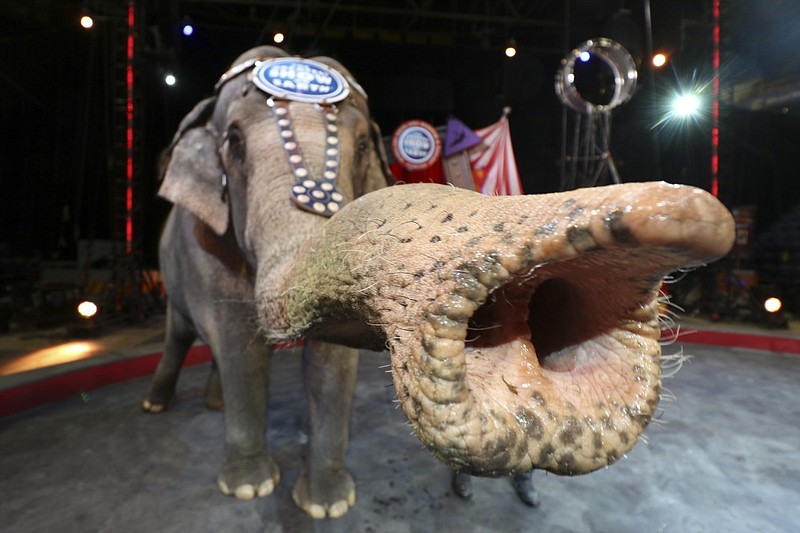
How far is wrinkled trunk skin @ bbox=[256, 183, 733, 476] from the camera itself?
18.5 inches

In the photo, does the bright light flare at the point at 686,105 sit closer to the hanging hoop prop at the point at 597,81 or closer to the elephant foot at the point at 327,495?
the hanging hoop prop at the point at 597,81

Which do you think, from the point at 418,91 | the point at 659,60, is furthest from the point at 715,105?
the point at 418,91

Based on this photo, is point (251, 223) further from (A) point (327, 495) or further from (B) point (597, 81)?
(B) point (597, 81)

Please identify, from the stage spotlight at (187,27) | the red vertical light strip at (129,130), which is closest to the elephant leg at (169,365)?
the red vertical light strip at (129,130)

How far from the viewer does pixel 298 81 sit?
1.53 m

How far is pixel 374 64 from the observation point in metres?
6.21

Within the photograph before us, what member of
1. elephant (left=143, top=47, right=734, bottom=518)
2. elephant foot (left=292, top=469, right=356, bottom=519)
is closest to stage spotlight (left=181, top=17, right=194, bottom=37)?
elephant (left=143, top=47, right=734, bottom=518)

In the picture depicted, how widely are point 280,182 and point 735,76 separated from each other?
618 centimetres

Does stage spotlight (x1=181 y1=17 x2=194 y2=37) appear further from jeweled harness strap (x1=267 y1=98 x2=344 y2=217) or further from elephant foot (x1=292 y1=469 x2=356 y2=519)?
elephant foot (x1=292 y1=469 x2=356 y2=519)

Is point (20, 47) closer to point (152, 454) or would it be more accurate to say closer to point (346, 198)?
point (152, 454)

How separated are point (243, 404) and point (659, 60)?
18.6ft

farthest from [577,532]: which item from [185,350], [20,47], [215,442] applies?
[20,47]

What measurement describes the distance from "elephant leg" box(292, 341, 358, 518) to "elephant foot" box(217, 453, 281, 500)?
0.38 ft

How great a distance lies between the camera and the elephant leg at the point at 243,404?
1741 millimetres
